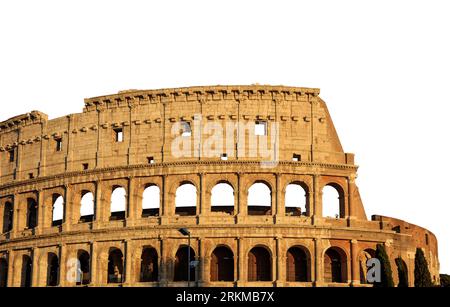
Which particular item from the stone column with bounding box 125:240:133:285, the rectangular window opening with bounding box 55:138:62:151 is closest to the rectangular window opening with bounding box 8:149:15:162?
the rectangular window opening with bounding box 55:138:62:151

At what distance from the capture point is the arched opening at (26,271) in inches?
2279

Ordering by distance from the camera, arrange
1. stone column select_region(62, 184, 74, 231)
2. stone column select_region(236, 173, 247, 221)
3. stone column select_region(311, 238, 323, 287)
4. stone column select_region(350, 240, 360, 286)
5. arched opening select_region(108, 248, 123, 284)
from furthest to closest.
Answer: stone column select_region(62, 184, 74, 231) → arched opening select_region(108, 248, 123, 284) → stone column select_region(236, 173, 247, 221) → stone column select_region(350, 240, 360, 286) → stone column select_region(311, 238, 323, 287)

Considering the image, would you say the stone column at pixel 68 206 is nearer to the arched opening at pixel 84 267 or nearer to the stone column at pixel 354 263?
the arched opening at pixel 84 267

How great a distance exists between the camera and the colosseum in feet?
169

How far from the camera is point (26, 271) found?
5838 centimetres

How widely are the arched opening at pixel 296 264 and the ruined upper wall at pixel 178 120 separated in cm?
645

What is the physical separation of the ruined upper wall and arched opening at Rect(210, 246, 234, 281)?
6468 millimetres

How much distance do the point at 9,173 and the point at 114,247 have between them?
13309mm

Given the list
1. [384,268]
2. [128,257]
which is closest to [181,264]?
[128,257]

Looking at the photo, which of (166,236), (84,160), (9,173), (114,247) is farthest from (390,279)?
(9,173)

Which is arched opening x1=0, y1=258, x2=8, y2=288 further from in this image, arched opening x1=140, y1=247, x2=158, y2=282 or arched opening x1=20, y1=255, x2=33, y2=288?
arched opening x1=140, y1=247, x2=158, y2=282

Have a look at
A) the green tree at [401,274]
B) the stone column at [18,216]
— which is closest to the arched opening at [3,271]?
the stone column at [18,216]

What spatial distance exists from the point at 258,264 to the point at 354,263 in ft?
21.4
